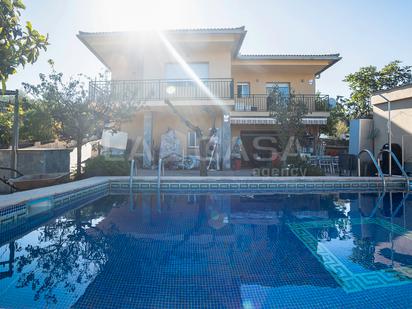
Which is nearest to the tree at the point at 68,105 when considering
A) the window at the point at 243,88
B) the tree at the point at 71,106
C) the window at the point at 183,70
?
the tree at the point at 71,106

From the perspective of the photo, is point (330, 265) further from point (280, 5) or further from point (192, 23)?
point (192, 23)

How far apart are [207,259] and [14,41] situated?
527 cm

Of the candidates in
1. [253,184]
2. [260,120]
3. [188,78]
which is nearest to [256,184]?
[253,184]

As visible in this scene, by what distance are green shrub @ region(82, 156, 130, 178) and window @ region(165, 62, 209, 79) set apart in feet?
27.4

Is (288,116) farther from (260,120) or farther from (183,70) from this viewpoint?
(183,70)

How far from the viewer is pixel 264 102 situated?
72.0 ft

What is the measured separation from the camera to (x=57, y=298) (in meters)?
3.48

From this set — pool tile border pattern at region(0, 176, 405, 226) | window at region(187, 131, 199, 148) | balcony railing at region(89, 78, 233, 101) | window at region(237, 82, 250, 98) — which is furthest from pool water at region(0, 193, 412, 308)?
window at region(237, 82, 250, 98)

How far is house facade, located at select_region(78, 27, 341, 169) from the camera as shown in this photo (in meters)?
17.0

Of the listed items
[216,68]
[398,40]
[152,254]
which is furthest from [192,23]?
[152,254]

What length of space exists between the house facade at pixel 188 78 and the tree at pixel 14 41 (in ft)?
30.9

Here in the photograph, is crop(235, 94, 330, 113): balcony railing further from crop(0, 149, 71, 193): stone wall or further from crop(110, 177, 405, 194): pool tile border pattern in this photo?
crop(0, 149, 71, 193): stone wall

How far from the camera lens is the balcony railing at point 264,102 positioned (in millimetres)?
20781

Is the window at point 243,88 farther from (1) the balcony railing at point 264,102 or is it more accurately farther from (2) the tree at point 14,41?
(2) the tree at point 14,41
